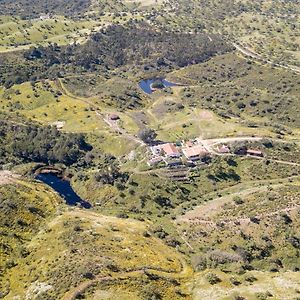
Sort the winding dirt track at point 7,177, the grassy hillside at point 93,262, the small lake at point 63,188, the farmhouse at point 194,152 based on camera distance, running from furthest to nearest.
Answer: the farmhouse at point 194,152 < the small lake at point 63,188 < the winding dirt track at point 7,177 < the grassy hillside at point 93,262

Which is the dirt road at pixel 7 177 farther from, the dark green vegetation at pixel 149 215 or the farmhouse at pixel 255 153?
the farmhouse at pixel 255 153

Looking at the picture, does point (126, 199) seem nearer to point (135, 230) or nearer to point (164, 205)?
point (164, 205)

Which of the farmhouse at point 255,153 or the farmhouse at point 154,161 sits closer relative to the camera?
the farmhouse at point 154,161

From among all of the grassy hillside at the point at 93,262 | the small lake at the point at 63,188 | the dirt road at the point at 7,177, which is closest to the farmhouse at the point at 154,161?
the small lake at the point at 63,188

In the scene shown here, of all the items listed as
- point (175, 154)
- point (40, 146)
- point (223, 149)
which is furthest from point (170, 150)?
point (40, 146)

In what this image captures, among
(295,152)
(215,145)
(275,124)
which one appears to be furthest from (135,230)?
(275,124)

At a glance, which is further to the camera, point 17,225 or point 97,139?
point 97,139

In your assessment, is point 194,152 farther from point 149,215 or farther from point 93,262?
point 93,262
